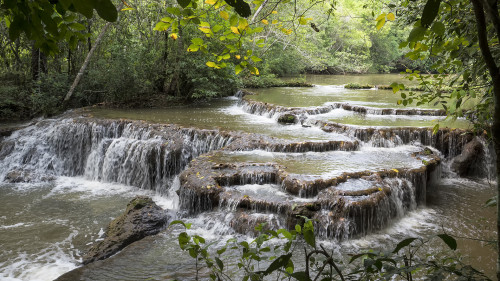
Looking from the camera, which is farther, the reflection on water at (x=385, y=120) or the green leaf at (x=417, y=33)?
the reflection on water at (x=385, y=120)

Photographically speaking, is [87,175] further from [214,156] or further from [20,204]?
[214,156]

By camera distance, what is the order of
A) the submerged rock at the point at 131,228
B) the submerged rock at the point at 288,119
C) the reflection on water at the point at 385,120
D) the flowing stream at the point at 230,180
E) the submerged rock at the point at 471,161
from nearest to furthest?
the submerged rock at the point at 131,228
the flowing stream at the point at 230,180
the submerged rock at the point at 471,161
the reflection on water at the point at 385,120
the submerged rock at the point at 288,119

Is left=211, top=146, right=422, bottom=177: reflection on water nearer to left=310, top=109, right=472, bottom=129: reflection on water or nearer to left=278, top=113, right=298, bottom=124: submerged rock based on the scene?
left=310, top=109, right=472, bottom=129: reflection on water

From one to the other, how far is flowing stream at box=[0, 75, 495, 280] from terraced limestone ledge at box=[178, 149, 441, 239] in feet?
0.08

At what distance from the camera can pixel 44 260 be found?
5469mm

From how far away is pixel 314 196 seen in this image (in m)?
6.29

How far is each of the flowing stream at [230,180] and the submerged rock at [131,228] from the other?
0.83 feet

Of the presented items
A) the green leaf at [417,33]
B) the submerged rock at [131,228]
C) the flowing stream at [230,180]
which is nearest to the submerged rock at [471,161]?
the flowing stream at [230,180]

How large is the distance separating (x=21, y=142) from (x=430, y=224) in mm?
10906

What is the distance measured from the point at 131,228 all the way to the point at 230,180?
6.50ft

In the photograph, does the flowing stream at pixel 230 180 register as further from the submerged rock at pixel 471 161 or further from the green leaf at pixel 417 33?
the green leaf at pixel 417 33

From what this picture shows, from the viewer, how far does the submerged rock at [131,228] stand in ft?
17.8

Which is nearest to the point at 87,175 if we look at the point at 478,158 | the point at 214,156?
the point at 214,156

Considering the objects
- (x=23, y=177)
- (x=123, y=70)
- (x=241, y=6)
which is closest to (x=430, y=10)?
(x=241, y=6)
